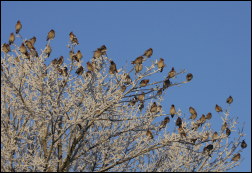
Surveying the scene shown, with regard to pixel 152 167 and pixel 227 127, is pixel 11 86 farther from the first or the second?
pixel 227 127

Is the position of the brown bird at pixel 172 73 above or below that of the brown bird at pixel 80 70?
below

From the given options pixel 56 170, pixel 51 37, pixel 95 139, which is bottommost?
pixel 56 170

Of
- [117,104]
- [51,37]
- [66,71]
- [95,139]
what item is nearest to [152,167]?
[95,139]

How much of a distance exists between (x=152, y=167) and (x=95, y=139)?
5.70 ft

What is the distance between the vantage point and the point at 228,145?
11.9 meters

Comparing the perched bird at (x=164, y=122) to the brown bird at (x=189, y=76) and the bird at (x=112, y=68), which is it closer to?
the brown bird at (x=189, y=76)

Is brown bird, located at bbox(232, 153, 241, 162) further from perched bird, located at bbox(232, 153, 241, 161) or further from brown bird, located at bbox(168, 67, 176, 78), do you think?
brown bird, located at bbox(168, 67, 176, 78)

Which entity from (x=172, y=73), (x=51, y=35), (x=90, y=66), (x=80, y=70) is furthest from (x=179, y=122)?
(x=51, y=35)

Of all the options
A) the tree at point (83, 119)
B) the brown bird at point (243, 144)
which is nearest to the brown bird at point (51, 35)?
the tree at point (83, 119)

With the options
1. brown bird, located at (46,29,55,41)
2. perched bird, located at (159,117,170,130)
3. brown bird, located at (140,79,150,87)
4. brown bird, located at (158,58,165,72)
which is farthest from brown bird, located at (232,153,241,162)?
brown bird, located at (46,29,55,41)

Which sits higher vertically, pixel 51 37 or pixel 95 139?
pixel 51 37

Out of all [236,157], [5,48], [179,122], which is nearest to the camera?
[5,48]

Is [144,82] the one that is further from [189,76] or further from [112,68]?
[189,76]

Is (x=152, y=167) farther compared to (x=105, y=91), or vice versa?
(x=152, y=167)
